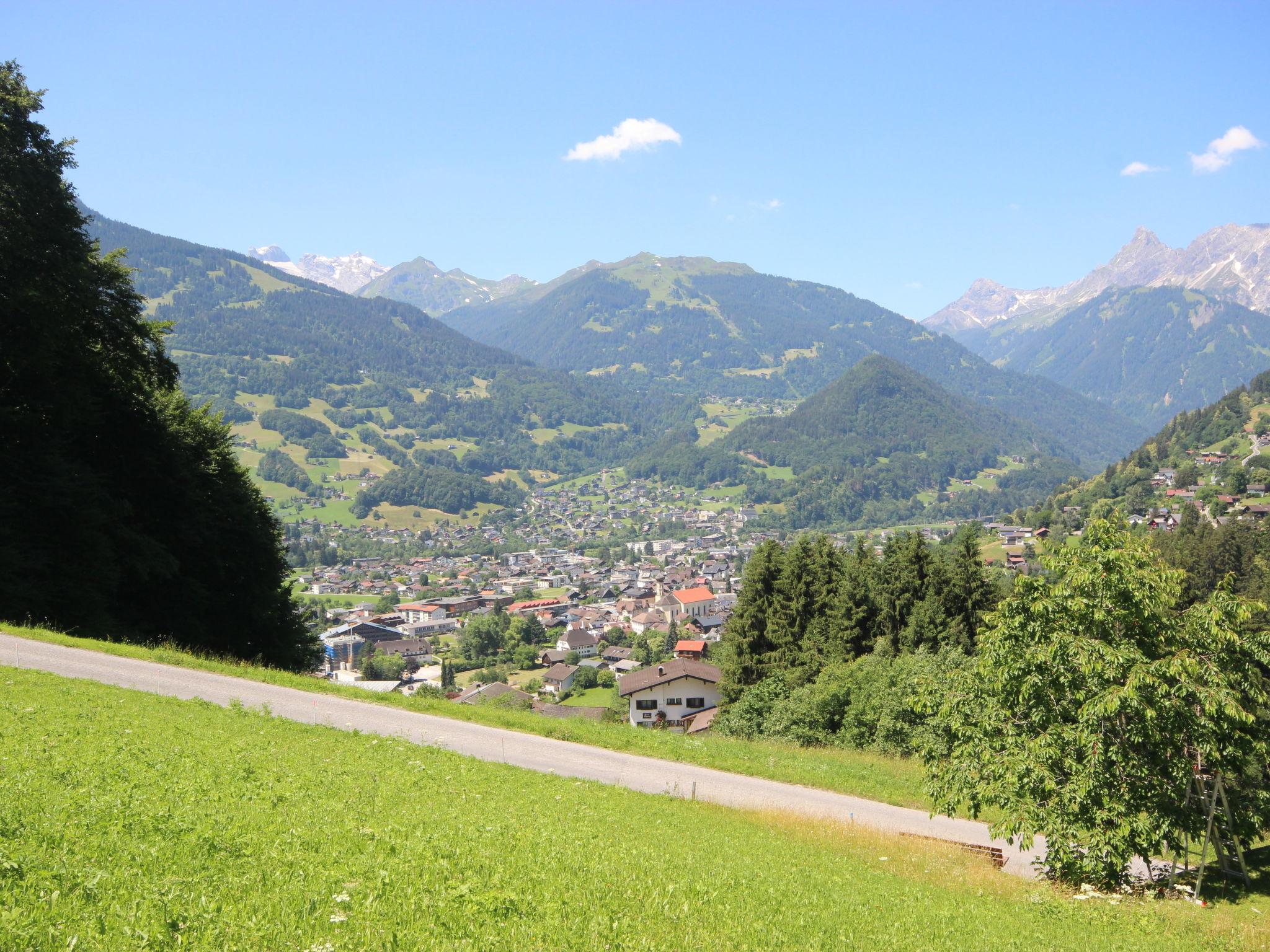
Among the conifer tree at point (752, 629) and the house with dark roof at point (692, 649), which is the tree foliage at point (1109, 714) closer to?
the conifer tree at point (752, 629)

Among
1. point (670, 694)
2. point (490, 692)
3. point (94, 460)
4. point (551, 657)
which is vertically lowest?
Answer: point (551, 657)

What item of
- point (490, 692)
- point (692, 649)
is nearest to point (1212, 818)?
point (490, 692)

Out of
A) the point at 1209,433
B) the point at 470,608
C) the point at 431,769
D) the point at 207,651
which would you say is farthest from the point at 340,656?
the point at 1209,433

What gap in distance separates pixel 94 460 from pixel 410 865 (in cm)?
2360

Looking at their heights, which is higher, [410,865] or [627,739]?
[410,865]

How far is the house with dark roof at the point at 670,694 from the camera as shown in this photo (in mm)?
53250

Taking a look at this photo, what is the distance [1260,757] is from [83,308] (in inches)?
1114

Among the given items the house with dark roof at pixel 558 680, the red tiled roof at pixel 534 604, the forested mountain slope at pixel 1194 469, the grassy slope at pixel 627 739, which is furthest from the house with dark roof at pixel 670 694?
the forested mountain slope at pixel 1194 469

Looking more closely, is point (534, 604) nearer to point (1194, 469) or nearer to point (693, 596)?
point (693, 596)

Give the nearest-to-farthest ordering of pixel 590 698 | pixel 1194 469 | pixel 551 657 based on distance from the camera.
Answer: pixel 590 698, pixel 551 657, pixel 1194 469

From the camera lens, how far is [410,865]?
22.5 ft

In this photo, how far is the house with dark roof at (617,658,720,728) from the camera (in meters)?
53.2

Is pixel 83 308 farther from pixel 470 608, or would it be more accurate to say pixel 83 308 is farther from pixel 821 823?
pixel 470 608

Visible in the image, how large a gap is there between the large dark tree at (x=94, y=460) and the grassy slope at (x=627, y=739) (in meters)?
3.30
